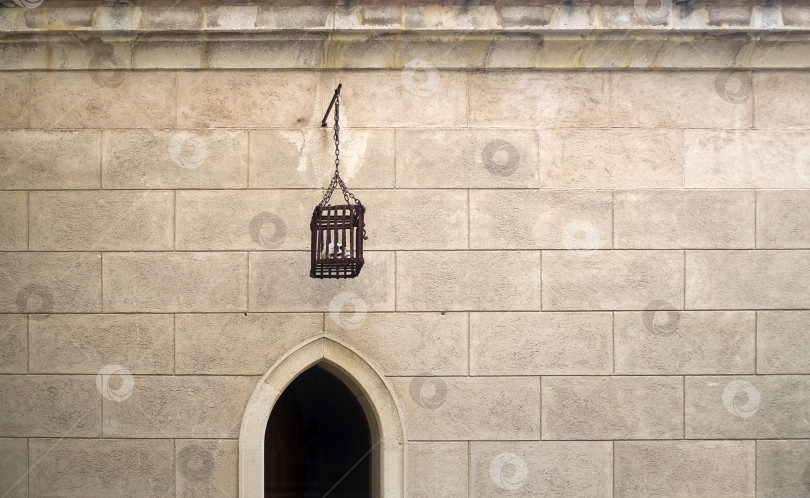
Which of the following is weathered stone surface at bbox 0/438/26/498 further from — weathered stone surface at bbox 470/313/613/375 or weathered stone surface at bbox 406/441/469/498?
weathered stone surface at bbox 470/313/613/375

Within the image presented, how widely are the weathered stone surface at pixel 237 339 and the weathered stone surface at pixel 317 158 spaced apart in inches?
38.4

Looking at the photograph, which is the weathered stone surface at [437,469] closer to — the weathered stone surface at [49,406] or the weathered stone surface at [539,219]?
the weathered stone surface at [539,219]

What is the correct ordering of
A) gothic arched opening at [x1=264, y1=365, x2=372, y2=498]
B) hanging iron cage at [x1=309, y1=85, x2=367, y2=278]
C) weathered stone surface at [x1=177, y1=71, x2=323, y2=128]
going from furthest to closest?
gothic arched opening at [x1=264, y1=365, x2=372, y2=498]
weathered stone surface at [x1=177, y1=71, x2=323, y2=128]
hanging iron cage at [x1=309, y1=85, x2=367, y2=278]

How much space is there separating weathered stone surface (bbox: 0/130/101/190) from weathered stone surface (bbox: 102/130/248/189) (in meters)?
0.12

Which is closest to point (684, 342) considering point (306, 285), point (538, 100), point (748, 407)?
point (748, 407)

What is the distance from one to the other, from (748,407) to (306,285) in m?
3.29

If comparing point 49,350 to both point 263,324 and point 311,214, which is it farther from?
point 311,214

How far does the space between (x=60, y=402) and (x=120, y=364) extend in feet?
1.63

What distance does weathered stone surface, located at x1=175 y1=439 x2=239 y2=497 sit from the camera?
5.84m

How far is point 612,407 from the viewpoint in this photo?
5.93m

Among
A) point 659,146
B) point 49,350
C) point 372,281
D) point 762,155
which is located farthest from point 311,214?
point 762,155

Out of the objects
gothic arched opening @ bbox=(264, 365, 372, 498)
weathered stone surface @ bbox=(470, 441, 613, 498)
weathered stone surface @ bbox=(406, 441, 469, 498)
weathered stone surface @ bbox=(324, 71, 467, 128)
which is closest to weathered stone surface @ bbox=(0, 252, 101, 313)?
weathered stone surface @ bbox=(324, 71, 467, 128)

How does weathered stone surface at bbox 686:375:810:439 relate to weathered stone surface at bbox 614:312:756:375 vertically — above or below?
below

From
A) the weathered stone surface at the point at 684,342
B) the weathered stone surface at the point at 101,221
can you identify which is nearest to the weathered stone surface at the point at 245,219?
the weathered stone surface at the point at 101,221
